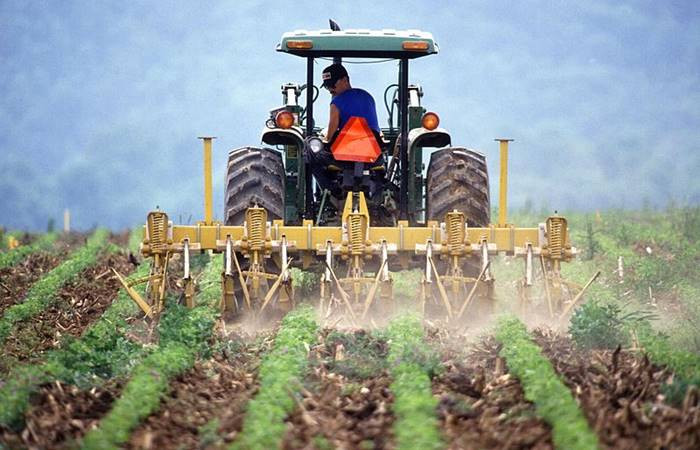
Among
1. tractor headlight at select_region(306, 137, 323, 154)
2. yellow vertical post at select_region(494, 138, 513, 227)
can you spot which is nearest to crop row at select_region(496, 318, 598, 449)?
yellow vertical post at select_region(494, 138, 513, 227)

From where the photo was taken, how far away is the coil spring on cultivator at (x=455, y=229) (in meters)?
12.2

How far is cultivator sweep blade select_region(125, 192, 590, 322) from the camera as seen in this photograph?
39.2 ft

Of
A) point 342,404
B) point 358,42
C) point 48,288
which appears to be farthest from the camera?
point 48,288

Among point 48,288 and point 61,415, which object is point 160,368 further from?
point 48,288

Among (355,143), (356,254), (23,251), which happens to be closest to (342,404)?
(356,254)

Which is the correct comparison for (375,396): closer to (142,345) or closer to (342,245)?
(142,345)

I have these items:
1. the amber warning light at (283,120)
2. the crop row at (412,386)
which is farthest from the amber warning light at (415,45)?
the crop row at (412,386)

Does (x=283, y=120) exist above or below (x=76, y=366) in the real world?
above

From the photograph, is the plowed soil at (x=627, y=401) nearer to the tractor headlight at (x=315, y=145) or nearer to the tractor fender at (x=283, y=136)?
the tractor headlight at (x=315, y=145)

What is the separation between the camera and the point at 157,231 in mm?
12414

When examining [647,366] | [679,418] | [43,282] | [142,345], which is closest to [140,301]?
[142,345]

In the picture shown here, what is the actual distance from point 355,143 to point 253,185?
3.68 ft

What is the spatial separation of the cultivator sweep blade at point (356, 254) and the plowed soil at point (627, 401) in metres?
2.21

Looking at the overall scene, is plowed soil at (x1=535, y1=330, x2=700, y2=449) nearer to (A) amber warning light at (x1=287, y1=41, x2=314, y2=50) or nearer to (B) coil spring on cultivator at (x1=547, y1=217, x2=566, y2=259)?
(B) coil spring on cultivator at (x1=547, y1=217, x2=566, y2=259)
